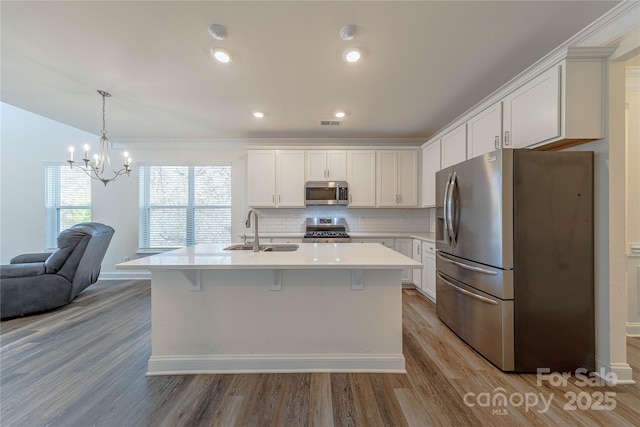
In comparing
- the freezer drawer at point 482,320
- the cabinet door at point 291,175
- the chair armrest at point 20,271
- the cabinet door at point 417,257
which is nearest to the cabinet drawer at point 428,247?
the cabinet door at point 417,257

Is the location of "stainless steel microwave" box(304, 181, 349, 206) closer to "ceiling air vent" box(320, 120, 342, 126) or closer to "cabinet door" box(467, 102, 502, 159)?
"ceiling air vent" box(320, 120, 342, 126)

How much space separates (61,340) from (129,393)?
1465 mm

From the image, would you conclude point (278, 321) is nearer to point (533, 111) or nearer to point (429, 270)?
point (429, 270)

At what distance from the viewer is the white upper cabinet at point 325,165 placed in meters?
4.29

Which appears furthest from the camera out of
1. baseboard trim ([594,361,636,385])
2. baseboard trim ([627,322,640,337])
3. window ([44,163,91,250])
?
window ([44,163,91,250])

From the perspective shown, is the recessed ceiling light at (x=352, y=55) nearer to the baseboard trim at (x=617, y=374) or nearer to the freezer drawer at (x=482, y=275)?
the freezer drawer at (x=482, y=275)

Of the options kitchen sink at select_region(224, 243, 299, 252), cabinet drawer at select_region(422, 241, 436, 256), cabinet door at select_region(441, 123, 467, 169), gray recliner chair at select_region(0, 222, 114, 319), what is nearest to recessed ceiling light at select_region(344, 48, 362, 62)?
cabinet door at select_region(441, 123, 467, 169)

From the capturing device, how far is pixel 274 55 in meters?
2.15

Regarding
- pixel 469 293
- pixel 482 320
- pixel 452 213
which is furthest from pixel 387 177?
pixel 482 320

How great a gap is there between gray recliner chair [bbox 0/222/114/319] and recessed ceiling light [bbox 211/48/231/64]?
3186 mm

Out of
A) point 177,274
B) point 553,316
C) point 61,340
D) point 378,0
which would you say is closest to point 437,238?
point 553,316

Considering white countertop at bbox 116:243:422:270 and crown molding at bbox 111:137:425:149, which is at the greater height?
crown molding at bbox 111:137:425:149

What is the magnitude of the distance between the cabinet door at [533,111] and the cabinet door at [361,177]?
2155 millimetres

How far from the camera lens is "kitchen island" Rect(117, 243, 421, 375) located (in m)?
1.94
